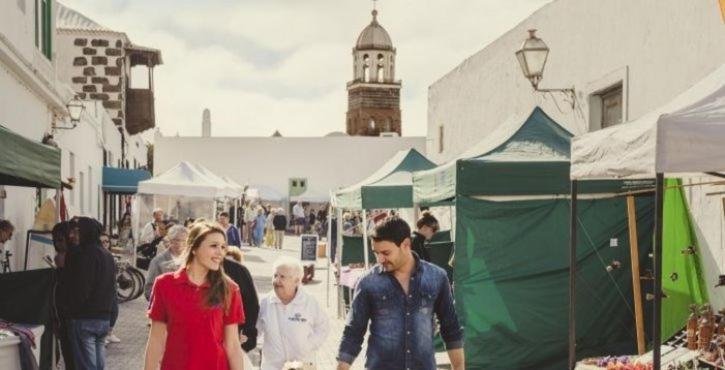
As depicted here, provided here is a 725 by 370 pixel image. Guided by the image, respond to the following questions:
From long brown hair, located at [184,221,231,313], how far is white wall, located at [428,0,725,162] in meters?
5.78

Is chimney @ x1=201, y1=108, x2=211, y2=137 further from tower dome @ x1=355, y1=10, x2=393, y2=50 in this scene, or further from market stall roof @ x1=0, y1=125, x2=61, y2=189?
market stall roof @ x1=0, y1=125, x2=61, y2=189

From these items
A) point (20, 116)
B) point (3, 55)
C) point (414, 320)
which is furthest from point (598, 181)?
point (20, 116)

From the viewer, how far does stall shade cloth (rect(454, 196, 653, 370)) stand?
9.89m

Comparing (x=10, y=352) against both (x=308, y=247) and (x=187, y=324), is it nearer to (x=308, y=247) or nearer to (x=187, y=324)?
(x=187, y=324)

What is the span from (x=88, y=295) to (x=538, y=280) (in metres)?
4.70

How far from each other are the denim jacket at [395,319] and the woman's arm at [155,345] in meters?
0.98

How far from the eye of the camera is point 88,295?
789cm

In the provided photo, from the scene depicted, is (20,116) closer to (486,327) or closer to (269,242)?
(486,327)

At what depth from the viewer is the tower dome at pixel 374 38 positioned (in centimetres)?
7069

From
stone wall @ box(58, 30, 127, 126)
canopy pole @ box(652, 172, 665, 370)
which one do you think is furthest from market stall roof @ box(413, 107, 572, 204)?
stone wall @ box(58, 30, 127, 126)

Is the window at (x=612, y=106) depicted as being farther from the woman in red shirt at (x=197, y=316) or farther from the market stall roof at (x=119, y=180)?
the market stall roof at (x=119, y=180)

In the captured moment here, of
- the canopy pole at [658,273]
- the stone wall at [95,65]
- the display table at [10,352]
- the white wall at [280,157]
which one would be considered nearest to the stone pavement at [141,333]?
the display table at [10,352]

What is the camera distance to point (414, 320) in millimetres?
5055

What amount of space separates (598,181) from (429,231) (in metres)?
1.97
